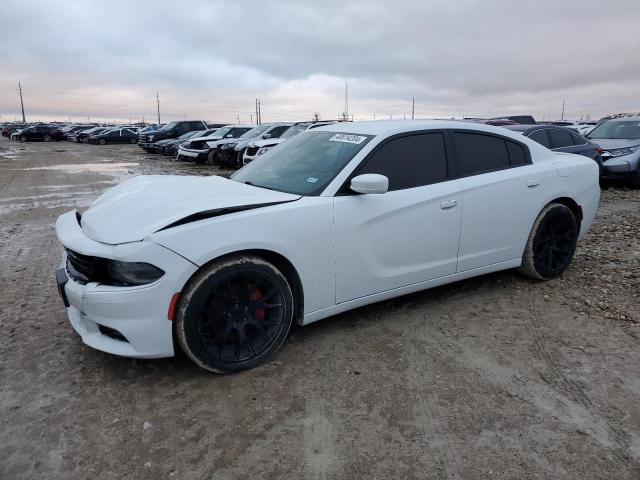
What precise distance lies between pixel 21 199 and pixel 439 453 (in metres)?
10.6

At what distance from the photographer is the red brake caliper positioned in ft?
10.2

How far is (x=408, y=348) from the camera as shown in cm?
343

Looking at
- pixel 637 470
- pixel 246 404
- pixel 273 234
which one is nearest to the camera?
pixel 637 470

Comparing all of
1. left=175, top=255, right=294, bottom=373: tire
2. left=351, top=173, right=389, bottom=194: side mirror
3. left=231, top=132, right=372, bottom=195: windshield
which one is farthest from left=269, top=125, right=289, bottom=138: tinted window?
left=175, top=255, right=294, bottom=373: tire

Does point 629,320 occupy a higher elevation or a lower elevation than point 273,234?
lower

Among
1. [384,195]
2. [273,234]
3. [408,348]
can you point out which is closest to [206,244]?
[273,234]

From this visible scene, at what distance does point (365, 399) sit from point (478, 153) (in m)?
2.41

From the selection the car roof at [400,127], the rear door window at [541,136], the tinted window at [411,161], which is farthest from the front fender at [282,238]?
the rear door window at [541,136]

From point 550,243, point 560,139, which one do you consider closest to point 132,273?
point 550,243

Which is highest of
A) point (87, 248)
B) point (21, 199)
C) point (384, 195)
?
point (384, 195)

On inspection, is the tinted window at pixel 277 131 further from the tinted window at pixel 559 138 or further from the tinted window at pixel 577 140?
the tinted window at pixel 577 140

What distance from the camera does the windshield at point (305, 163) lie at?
11.6 ft

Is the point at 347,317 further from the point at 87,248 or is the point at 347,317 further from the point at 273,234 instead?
the point at 87,248

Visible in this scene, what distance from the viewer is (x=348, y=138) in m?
3.85
